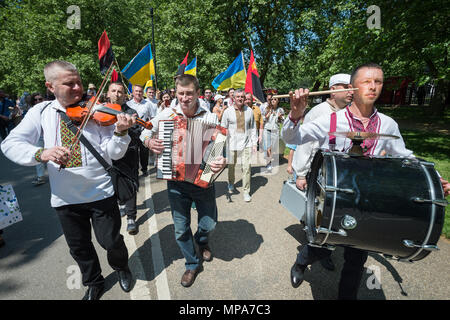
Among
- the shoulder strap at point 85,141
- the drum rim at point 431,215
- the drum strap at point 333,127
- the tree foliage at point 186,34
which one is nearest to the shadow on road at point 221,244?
the shoulder strap at point 85,141

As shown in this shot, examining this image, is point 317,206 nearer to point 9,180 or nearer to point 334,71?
point 9,180

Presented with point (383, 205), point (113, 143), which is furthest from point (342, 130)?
point (113, 143)

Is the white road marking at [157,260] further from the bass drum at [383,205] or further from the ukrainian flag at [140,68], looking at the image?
the ukrainian flag at [140,68]

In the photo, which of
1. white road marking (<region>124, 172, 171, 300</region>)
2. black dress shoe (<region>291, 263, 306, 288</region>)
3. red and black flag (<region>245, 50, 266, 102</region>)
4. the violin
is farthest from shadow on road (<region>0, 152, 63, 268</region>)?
red and black flag (<region>245, 50, 266, 102</region>)

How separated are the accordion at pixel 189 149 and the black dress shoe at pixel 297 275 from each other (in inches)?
52.5

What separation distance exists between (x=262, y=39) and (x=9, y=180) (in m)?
19.0

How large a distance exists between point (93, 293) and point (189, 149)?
5.68 ft

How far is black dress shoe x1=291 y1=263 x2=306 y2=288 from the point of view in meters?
2.51

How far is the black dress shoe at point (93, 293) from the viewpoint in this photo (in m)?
2.35

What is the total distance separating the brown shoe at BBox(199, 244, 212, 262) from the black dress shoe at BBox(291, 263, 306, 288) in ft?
3.29

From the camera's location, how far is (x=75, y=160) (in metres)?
2.05

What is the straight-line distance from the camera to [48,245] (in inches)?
129

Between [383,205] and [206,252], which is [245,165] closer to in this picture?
[206,252]

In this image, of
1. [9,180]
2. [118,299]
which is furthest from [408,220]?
[9,180]
